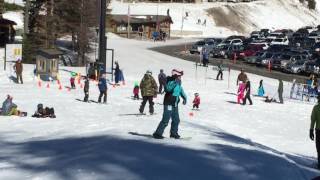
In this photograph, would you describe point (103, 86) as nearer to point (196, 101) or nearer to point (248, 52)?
point (196, 101)

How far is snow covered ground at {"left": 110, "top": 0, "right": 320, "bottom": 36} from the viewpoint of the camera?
105000 millimetres

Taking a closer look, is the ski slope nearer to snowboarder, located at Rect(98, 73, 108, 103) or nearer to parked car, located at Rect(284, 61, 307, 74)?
snowboarder, located at Rect(98, 73, 108, 103)

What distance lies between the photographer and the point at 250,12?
4702 inches

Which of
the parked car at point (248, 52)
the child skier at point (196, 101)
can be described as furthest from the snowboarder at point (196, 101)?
the parked car at point (248, 52)

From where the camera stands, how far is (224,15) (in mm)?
111375

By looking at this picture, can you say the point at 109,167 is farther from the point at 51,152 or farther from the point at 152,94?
the point at 152,94

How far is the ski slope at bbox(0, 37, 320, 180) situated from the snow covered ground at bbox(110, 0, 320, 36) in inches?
2735

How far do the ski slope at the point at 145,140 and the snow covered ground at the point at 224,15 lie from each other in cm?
6948

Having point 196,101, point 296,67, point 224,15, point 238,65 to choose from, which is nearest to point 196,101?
point 196,101

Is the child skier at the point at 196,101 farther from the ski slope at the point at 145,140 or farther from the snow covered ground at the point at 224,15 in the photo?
the snow covered ground at the point at 224,15

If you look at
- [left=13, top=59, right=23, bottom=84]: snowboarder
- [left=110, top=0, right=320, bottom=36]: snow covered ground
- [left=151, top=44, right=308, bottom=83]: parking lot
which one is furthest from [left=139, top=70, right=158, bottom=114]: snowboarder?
[left=110, top=0, right=320, bottom=36]: snow covered ground

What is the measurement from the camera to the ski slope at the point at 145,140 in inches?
439

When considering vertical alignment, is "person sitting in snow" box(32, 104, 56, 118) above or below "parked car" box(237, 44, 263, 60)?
below

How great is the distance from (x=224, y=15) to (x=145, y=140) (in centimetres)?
9906
